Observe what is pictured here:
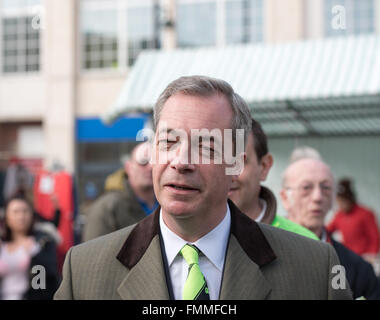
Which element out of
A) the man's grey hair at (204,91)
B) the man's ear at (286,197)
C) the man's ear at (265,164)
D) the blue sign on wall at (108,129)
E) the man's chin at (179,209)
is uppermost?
the blue sign on wall at (108,129)

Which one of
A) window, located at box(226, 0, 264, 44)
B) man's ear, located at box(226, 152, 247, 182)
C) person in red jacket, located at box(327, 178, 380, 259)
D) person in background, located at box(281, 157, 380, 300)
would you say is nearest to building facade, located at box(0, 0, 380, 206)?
window, located at box(226, 0, 264, 44)

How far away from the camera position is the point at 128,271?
194 centimetres

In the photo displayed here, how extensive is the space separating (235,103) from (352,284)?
1.70 metres

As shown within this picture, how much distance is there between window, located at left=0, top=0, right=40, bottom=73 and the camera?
63.1ft

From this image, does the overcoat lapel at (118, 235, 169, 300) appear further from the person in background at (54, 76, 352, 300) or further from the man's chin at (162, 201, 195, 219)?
the man's chin at (162, 201, 195, 219)

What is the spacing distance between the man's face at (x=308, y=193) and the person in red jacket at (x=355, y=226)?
329cm

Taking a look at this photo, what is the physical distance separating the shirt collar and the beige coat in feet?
0.08

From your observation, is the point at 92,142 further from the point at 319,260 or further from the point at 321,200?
the point at 319,260

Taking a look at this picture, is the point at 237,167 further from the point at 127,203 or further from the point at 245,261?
the point at 127,203

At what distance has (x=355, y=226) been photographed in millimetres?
7188

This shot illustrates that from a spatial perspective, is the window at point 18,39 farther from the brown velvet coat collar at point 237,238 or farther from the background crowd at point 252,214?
the brown velvet coat collar at point 237,238

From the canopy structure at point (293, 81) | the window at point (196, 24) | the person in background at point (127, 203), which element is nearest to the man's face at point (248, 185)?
the person in background at point (127, 203)

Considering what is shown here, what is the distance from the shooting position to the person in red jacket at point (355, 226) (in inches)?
282

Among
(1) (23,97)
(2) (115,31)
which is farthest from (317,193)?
(1) (23,97)
